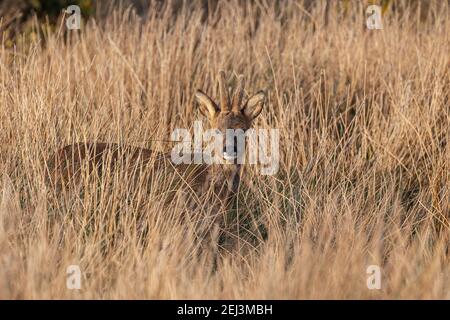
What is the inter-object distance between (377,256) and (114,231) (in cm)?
140

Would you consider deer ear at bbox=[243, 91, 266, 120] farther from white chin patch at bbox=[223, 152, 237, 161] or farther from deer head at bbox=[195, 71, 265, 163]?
white chin patch at bbox=[223, 152, 237, 161]

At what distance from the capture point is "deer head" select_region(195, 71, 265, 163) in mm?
5840

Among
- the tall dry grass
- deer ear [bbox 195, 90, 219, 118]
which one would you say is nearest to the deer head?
deer ear [bbox 195, 90, 219, 118]

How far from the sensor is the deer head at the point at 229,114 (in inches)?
230

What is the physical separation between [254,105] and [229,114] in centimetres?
18

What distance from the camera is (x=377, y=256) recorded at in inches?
169

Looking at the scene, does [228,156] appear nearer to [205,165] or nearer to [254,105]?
[205,165]

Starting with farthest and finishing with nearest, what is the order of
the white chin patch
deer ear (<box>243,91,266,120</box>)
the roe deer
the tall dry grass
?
deer ear (<box>243,91,266,120</box>)
the white chin patch
the roe deer
the tall dry grass

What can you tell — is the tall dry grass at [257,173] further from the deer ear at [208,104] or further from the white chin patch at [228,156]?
the deer ear at [208,104]

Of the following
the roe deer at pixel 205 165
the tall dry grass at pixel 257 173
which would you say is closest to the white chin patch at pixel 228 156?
the roe deer at pixel 205 165

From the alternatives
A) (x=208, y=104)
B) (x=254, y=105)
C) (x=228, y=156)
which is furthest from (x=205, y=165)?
(x=254, y=105)

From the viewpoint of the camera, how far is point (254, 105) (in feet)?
19.5
